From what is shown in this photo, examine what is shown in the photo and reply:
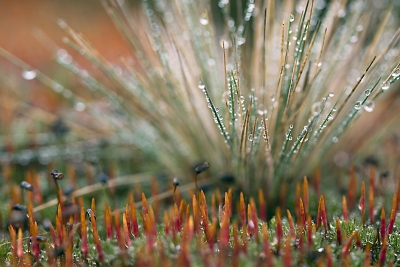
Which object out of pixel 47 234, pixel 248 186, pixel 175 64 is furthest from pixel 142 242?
pixel 175 64

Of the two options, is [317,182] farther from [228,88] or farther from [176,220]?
[176,220]

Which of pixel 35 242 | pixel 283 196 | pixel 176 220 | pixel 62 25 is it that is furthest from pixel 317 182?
pixel 62 25

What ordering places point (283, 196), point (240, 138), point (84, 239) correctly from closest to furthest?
1. point (84, 239)
2. point (240, 138)
3. point (283, 196)

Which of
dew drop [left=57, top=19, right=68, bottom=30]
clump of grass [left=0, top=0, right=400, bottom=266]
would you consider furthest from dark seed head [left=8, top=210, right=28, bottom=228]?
dew drop [left=57, top=19, right=68, bottom=30]

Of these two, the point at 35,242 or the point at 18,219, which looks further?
the point at 18,219

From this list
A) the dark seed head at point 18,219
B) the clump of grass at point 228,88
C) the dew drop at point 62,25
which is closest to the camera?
the dark seed head at point 18,219

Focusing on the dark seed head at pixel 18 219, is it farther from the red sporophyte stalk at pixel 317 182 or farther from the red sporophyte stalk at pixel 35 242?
the red sporophyte stalk at pixel 317 182

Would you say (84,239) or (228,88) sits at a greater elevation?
(228,88)

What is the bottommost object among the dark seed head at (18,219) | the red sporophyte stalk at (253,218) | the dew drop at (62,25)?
the red sporophyte stalk at (253,218)

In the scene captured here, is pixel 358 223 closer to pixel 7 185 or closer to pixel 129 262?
pixel 129 262

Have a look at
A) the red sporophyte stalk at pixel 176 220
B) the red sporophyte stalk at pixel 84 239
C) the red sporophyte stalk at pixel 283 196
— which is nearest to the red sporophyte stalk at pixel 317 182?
the red sporophyte stalk at pixel 283 196

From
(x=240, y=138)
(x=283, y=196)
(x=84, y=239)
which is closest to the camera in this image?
(x=84, y=239)
